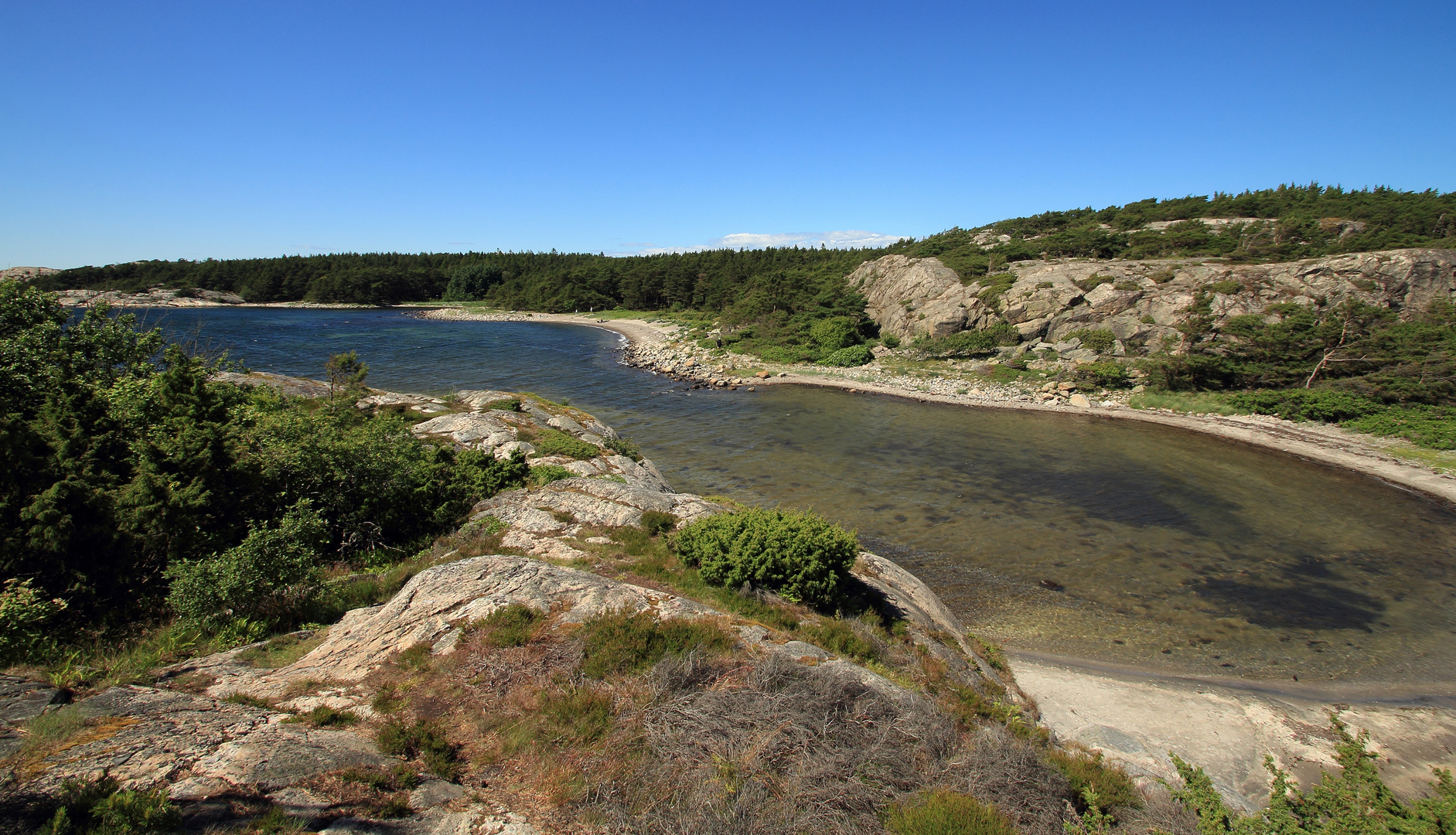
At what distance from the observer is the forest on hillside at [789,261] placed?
5078cm

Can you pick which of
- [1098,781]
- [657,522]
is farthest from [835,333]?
[1098,781]

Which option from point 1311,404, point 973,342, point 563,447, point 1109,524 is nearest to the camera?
point 563,447

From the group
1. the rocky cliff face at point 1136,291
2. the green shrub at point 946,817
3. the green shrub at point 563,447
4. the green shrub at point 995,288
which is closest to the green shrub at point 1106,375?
the rocky cliff face at point 1136,291

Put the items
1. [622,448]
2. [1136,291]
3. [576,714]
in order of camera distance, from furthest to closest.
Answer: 1. [1136,291]
2. [622,448]
3. [576,714]

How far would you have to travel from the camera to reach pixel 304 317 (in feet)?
326

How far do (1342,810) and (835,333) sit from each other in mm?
50958

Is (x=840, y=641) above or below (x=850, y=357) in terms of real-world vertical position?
below

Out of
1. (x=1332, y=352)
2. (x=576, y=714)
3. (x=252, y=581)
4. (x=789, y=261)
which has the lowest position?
(x=576, y=714)

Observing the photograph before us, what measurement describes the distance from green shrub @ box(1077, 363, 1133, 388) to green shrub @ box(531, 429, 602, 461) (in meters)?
38.3

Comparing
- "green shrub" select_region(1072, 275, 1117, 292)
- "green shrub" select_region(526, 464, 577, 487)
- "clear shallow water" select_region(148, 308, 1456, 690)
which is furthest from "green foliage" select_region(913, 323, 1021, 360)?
"green shrub" select_region(526, 464, 577, 487)

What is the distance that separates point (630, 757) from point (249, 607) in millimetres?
5884

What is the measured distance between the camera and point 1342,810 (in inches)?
240

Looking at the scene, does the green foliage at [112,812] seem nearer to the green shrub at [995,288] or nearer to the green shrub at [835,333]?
the green shrub at [835,333]

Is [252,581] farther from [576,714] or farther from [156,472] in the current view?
[576,714]
